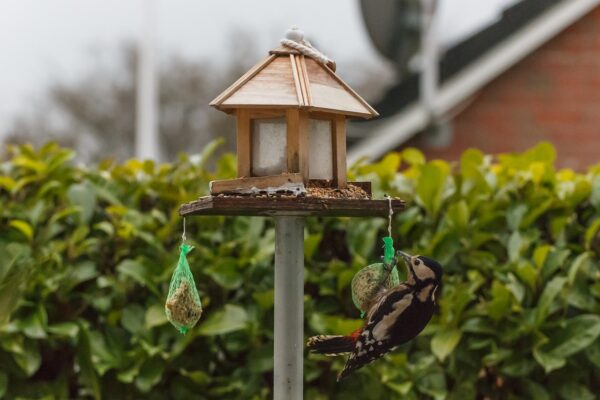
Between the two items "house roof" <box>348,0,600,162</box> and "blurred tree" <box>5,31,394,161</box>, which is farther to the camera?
"blurred tree" <box>5,31,394,161</box>

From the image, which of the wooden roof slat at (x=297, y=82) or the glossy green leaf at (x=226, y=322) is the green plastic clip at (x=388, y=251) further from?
the glossy green leaf at (x=226, y=322)

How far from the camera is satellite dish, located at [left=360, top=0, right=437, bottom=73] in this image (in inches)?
297

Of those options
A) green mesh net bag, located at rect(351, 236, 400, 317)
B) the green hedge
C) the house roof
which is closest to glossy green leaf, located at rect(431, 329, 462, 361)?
the green hedge

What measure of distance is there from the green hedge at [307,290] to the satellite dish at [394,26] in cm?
375

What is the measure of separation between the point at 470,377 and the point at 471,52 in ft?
16.2

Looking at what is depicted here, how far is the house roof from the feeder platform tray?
17.8 ft

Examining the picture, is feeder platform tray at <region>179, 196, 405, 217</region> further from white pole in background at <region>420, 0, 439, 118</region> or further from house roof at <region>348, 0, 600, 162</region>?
white pole in background at <region>420, 0, 439, 118</region>

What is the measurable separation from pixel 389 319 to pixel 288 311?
29 cm

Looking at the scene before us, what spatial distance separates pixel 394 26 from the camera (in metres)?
7.87

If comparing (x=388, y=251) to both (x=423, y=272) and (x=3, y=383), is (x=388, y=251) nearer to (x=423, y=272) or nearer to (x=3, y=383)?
(x=423, y=272)

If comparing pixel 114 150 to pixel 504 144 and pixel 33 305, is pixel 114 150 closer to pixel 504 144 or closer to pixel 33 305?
pixel 504 144

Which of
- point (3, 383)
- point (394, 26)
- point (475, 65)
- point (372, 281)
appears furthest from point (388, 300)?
point (475, 65)

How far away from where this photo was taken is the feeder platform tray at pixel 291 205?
7.00ft

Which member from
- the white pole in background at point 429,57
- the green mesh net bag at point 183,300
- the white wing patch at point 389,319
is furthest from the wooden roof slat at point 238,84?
the white pole in background at point 429,57
